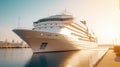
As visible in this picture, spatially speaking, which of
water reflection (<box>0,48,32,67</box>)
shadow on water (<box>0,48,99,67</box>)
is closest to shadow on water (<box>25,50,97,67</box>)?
shadow on water (<box>0,48,99,67</box>)

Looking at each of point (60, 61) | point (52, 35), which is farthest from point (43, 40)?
point (60, 61)

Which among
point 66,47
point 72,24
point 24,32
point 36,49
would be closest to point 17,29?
point 24,32

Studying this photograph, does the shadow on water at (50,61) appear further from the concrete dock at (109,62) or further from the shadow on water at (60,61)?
the concrete dock at (109,62)

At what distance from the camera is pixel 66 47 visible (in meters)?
42.7

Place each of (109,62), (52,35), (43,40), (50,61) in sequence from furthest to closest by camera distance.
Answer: (52,35) < (43,40) < (50,61) < (109,62)

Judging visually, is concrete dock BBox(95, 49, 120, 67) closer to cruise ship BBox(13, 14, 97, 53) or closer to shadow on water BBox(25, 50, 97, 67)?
shadow on water BBox(25, 50, 97, 67)

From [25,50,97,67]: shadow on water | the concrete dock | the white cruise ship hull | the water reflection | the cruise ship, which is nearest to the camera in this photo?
the concrete dock

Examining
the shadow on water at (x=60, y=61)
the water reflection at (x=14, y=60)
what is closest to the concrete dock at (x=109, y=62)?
the shadow on water at (x=60, y=61)

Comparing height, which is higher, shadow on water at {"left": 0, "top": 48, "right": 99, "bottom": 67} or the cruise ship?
the cruise ship

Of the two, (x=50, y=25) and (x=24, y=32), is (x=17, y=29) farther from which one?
(x=50, y=25)

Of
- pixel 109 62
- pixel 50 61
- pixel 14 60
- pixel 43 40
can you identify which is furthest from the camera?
pixel 43 40

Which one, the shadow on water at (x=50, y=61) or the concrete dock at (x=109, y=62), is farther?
the shadow on water at (x=50, y=61)

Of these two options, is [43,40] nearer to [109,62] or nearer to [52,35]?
[52,35]

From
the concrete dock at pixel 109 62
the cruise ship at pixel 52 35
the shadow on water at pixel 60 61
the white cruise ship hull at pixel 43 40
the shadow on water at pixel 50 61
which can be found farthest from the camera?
the cruise ship at pixel 52 35
